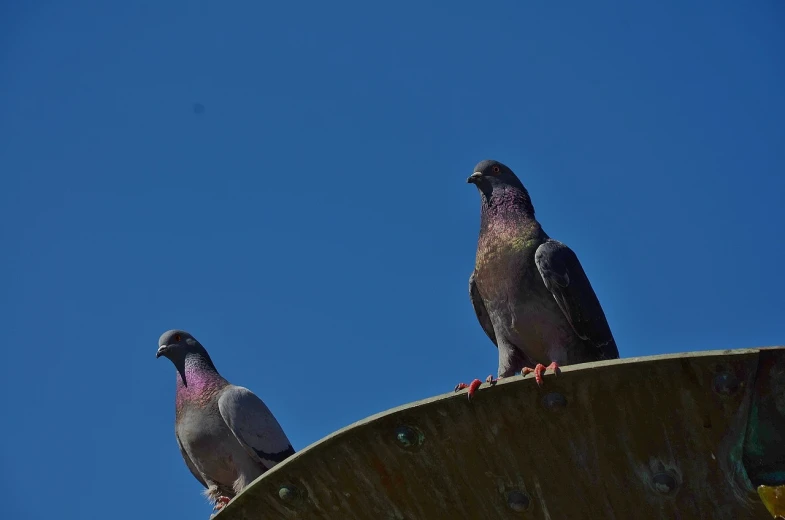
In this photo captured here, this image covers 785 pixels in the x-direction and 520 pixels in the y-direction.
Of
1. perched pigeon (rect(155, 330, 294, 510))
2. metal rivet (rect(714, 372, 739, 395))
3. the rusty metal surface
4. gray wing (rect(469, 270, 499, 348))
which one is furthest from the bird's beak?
metal rivet (rect(714, 372, 739, 395))

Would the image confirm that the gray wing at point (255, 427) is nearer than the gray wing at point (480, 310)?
No

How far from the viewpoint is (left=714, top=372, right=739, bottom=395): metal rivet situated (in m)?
4.36

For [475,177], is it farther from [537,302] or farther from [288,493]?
[288,493]

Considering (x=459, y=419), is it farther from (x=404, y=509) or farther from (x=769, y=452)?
(x=769, y=452)

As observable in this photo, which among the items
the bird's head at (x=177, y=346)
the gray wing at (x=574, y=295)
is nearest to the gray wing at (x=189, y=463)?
the bird's head at (x=177, y=346)

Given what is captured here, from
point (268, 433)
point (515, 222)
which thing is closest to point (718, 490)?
point (515, 222)

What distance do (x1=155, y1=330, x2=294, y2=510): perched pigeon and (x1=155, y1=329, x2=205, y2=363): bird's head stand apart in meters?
0.55

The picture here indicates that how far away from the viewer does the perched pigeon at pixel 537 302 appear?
870 cm

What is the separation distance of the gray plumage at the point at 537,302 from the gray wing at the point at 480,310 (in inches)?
10.2

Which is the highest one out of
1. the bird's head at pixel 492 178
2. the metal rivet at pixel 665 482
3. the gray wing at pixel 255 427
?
the bird's head at pixel 492 178

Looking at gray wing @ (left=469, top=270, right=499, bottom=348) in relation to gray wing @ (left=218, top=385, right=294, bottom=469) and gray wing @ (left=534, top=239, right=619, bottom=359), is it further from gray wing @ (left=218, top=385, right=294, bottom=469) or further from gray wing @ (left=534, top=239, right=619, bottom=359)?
gray wing @ (left=218, top=385, right=294, bottom=469)

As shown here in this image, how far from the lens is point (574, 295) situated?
869 centimetres

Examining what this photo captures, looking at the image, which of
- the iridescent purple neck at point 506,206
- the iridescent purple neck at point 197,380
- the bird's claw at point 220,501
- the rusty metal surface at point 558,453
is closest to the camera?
the rusty metal surface at point 558,453

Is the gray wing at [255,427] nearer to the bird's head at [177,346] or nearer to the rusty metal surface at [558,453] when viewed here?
the bird's head at [177,346]
